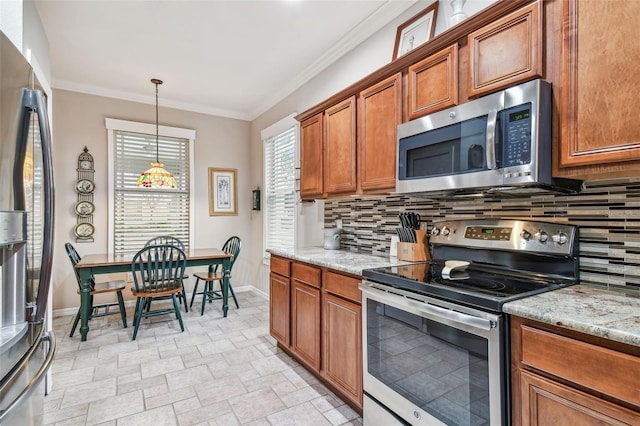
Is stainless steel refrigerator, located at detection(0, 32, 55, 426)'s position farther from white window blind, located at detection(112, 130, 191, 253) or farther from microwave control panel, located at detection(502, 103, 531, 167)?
white window blind, located at detection(112, 130, 191, 253)

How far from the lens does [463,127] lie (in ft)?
5.57

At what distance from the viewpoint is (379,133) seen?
2.28 meters

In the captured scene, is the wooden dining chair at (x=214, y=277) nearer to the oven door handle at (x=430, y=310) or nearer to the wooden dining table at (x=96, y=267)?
the wooden dining table at (x=96, y=267)

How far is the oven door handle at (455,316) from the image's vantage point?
1215 mm

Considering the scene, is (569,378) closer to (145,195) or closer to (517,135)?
(517,135)

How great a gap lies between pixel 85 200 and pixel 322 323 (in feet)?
11.8

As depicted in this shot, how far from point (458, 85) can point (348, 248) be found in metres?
1.73

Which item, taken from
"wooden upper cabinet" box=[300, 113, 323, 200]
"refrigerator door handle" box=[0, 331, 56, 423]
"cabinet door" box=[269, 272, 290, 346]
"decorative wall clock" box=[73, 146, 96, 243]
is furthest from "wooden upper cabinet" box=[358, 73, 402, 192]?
"decorative wall clock" box=[73, 146, 96, 243]

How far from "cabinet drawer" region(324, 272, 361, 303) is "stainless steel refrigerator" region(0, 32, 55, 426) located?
139 centimetres

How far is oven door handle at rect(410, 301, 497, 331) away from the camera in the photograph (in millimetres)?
1215

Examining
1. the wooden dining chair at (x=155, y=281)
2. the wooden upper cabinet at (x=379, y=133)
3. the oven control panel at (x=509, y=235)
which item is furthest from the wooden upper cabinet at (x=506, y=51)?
the wooden dining chair at (x=155, y=281)

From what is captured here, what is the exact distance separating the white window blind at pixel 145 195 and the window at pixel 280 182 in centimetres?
118

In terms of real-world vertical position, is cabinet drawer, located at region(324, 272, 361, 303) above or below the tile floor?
above

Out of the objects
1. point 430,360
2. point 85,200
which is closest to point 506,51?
point 430,360
